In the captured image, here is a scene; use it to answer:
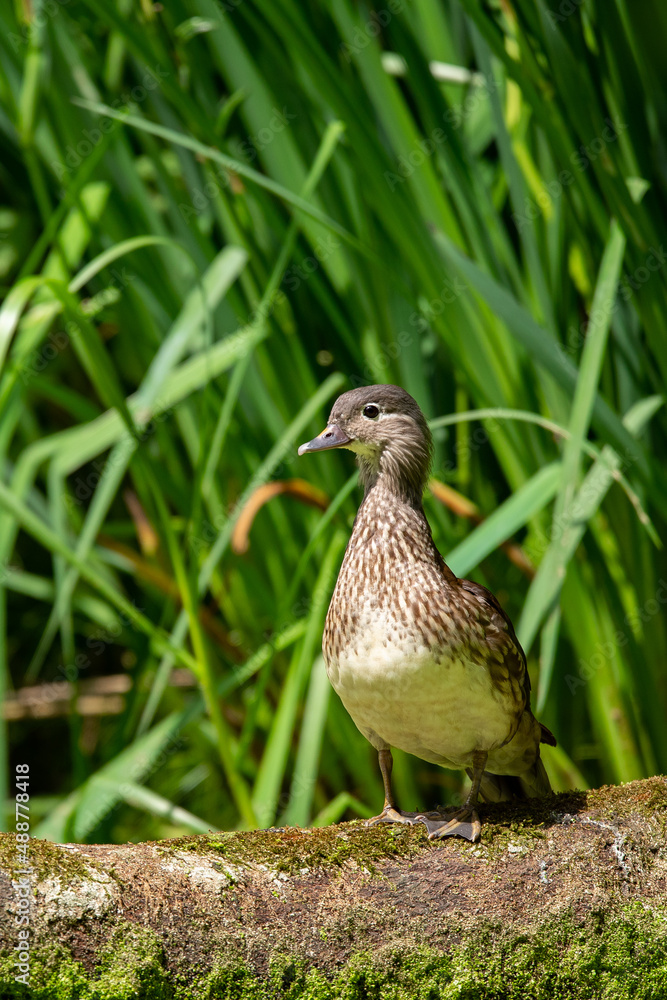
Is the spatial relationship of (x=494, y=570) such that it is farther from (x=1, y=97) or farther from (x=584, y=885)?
(x=1, y=97)

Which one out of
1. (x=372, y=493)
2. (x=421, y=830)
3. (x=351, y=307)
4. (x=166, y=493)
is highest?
(x=351, y=307)

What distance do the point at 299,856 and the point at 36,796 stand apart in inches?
119

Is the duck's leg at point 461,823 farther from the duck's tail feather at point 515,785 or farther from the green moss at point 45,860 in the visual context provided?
the green moss at point 45,860

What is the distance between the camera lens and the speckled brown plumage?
231 cm

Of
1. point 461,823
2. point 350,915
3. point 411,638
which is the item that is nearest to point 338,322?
point 411,638

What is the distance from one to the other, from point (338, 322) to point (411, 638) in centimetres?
141

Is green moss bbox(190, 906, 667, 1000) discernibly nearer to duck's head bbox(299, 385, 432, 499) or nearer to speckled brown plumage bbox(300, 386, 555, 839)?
speckled brown plumage bbox(300, 386, 555, 839)

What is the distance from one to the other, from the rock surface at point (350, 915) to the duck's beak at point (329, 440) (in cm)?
97

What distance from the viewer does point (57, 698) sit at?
15.4 ft

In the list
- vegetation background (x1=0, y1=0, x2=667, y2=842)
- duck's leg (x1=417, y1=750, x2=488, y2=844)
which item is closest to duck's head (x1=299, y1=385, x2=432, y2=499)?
vegetation background (x1=0, y1=0, x2=667, y2=842)

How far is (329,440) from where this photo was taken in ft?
8.61

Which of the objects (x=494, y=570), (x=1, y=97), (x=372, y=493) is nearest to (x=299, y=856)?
(x=372, y=493)

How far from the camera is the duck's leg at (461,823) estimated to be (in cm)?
223

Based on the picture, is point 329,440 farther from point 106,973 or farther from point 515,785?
point 106,973
